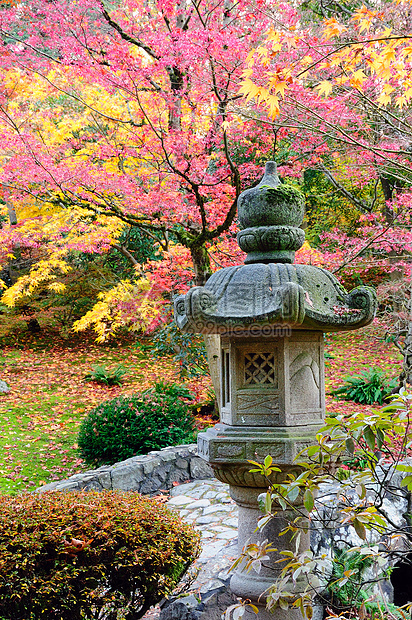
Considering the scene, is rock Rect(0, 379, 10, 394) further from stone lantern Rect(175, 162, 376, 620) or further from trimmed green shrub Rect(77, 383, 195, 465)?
stone lantern Rect(175, 162, 376, 620)

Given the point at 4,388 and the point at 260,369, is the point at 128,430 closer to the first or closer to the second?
the point at 260,369

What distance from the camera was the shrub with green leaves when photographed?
9641 millimetres

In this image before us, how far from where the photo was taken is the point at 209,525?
5539mm

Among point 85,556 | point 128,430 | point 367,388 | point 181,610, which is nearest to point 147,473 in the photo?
point 128,430

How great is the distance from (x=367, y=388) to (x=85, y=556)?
8.13 meters

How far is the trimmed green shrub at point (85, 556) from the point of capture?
2633 millimetres

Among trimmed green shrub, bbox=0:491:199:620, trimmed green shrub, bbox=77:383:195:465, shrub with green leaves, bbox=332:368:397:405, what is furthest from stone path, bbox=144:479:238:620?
shrub with green leaves, bbox=332:368:397:405

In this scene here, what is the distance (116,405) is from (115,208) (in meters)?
2.92

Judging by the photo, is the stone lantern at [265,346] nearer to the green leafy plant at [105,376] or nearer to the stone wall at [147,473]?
the stone wall at [147,473]

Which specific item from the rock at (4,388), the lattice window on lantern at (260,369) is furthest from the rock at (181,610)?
the rock at (4,388)

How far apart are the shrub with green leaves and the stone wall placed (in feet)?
12.6

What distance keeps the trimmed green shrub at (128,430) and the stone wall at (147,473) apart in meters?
0.32

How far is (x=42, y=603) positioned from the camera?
2.62m

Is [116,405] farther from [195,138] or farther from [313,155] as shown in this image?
[313,155]
